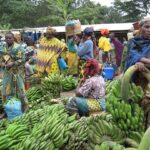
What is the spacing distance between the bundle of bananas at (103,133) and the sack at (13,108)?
11.1 feet

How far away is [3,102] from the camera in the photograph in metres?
7.68

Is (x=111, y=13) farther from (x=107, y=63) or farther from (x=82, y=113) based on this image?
(x=82, y=113)

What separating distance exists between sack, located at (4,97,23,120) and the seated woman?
113 cm

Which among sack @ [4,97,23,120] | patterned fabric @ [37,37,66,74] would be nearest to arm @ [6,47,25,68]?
sack @ [4,97,23,120]

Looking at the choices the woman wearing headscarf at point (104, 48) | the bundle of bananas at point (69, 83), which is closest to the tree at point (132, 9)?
the woman wearing headscarf at point (104, 48)

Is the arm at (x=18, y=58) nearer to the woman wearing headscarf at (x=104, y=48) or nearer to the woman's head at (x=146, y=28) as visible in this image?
the woman's head at (x=146, y=28)

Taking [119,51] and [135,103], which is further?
[119,51]

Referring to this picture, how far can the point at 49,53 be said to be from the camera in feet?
30.9

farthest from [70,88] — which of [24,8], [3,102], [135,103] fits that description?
[24,8]

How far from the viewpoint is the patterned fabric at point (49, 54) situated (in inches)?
365

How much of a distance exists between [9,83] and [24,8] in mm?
25261

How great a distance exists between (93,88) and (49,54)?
10.6ft

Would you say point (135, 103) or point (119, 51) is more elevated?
point (135, 103)

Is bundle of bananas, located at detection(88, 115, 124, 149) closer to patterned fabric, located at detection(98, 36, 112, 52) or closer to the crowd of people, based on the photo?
the crowd of people
